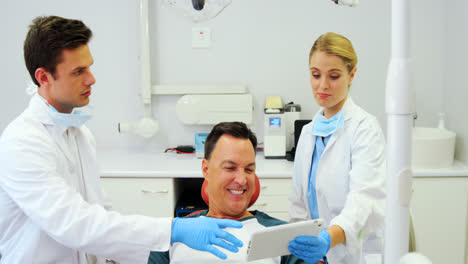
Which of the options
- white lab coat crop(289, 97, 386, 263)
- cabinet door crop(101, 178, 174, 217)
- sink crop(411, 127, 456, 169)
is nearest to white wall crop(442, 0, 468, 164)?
sink crop(411, 127, 456, 169)

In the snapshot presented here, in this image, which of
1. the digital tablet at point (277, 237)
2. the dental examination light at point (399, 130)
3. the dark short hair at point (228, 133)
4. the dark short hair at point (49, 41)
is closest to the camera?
the dental examination light at point (399, 130)

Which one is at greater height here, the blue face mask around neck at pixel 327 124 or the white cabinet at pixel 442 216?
the blue face mask around neck at pixel 327 124

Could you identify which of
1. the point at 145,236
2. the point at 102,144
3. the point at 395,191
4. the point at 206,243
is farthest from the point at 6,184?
the point at 102,144

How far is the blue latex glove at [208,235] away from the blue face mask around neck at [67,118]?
50 cm

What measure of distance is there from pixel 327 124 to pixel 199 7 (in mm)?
1433

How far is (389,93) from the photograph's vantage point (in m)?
0.55

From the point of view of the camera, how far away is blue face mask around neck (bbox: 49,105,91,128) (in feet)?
4.37

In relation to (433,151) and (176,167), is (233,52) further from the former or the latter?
(433,151)

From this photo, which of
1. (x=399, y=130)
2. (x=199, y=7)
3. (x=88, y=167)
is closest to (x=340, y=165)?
(x=88, y=167)

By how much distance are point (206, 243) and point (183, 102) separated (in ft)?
5.85

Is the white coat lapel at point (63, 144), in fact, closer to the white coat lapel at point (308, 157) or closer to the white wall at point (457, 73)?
the white coat lapel at point (308, 157)

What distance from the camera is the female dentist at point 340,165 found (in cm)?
138

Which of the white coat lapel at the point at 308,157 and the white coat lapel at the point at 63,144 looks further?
the white coat lapel at the point at 308,157

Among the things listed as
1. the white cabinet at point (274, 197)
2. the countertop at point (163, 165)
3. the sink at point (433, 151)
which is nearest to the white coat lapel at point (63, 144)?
the countertop at point (163, 165)
